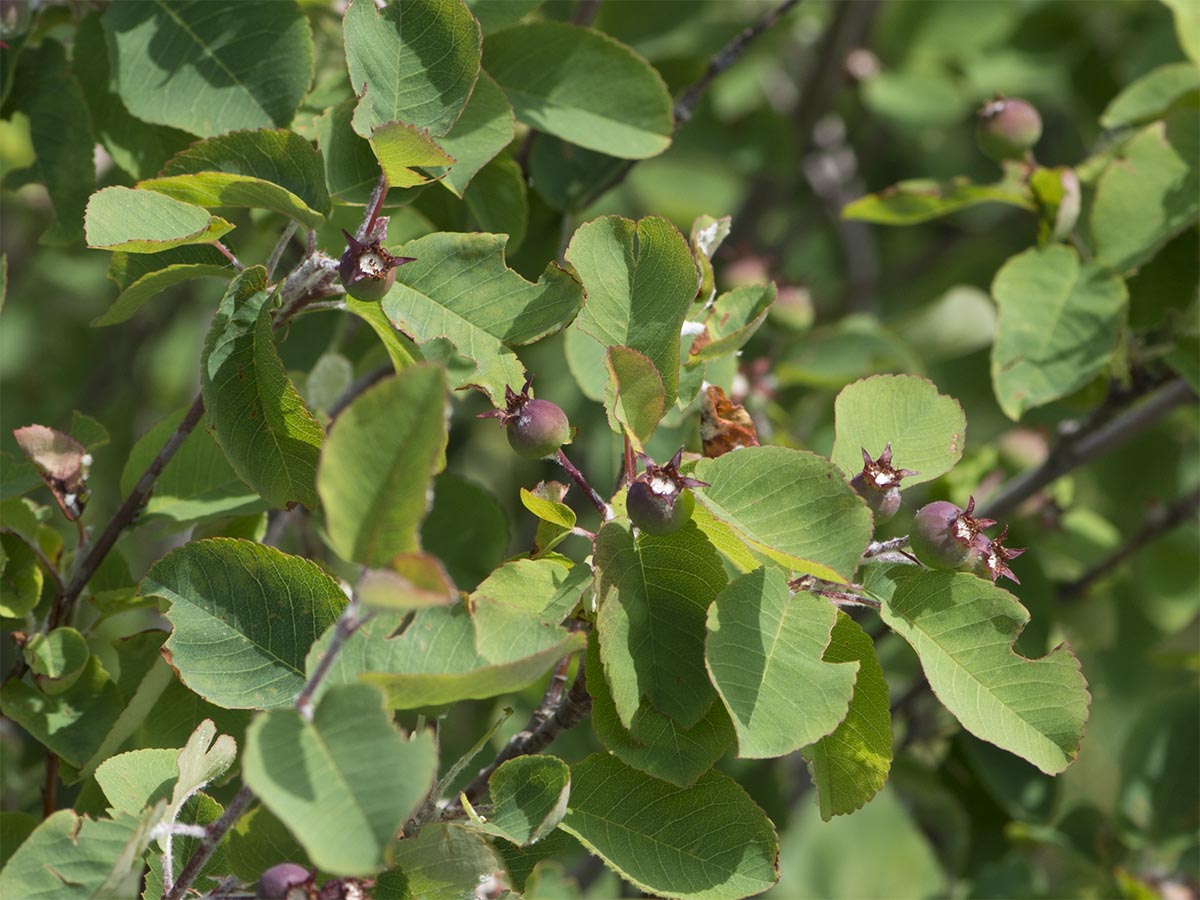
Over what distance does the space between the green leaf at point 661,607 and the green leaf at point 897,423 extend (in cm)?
19

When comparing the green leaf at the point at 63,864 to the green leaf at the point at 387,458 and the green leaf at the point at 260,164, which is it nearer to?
the green leaf at the point at 387,458

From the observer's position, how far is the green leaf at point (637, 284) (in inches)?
44.5

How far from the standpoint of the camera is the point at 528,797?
1.06 meters

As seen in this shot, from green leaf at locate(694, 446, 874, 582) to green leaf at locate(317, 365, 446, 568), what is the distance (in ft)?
1.01

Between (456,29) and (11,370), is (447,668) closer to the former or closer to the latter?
(456,29)

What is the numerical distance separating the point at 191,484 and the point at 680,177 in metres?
2.25

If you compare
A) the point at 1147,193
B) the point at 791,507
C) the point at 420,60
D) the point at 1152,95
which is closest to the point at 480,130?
the point at 420,60

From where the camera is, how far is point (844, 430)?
46.6 inches

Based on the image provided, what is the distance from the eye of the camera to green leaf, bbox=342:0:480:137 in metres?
1.15

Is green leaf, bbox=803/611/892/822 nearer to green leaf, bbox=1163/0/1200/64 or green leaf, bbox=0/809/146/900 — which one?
green leaf, bbox=0/809/146/900

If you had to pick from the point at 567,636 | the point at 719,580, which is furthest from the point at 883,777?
the point at 567,636

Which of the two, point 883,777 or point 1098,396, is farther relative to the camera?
point 1098,396

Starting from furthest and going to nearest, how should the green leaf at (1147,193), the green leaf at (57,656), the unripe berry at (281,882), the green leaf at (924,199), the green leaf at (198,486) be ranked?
the green leaf at (924,199) → the green leaf at (1147,193) → the green leaf at (198,486) → the green leaf at (57,656) → the unripe berry at (281,882)

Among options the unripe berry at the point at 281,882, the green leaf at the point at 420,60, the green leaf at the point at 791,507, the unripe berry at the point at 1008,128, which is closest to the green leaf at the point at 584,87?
the green leaf at the point at 420,60
